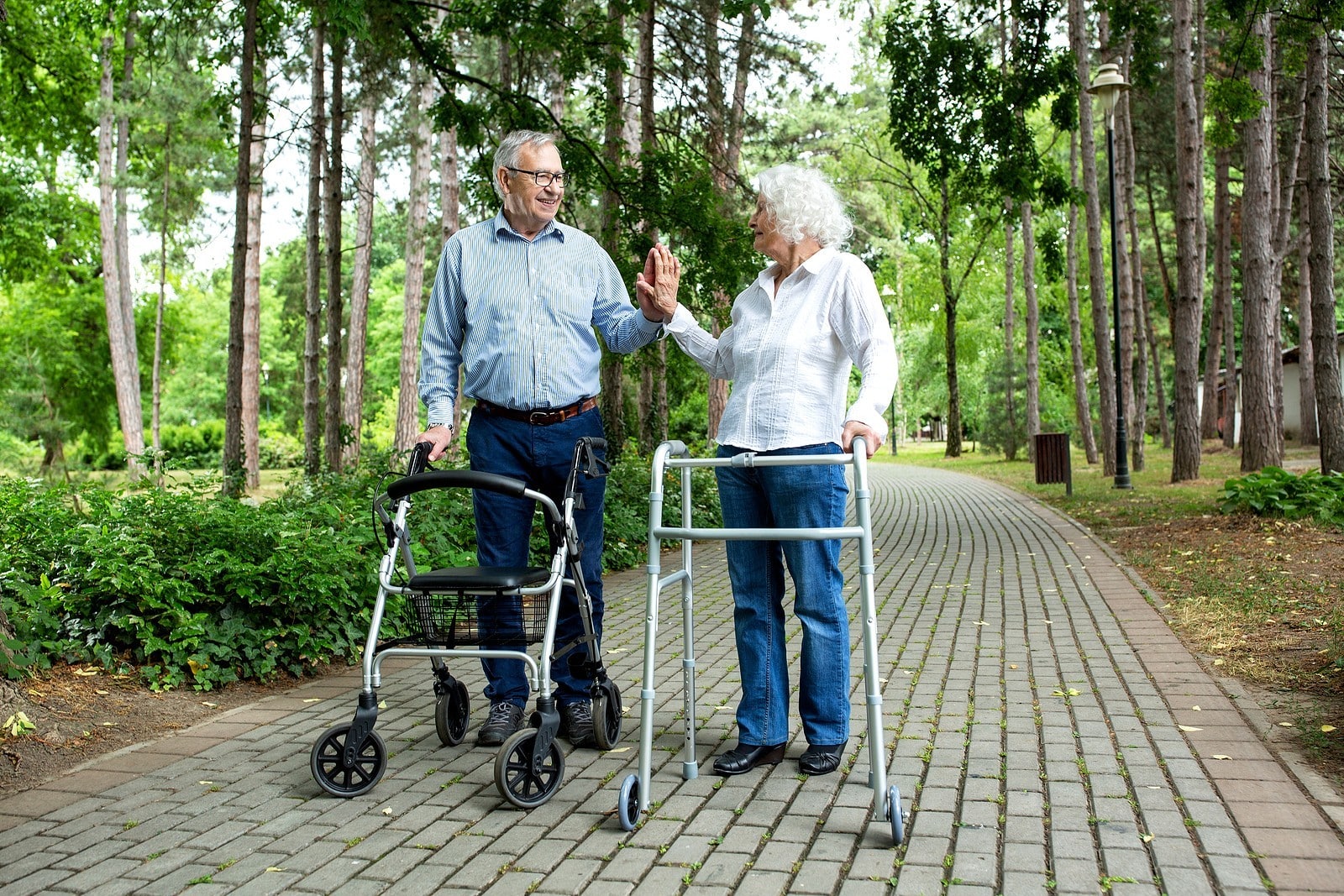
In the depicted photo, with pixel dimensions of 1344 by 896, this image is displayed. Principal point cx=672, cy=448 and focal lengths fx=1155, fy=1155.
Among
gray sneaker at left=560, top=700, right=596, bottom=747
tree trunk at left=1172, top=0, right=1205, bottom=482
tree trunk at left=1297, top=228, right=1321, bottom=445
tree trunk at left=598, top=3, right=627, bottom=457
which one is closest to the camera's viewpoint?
gray sneaker at left=560, top=700, right=596, bottom=747

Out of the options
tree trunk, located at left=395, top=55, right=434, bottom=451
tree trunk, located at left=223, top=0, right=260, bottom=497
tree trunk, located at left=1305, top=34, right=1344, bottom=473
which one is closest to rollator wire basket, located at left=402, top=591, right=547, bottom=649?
tree trunk, located at left=223, top=0, right=260, bottom=497

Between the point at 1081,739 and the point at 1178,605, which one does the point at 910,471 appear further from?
the point at 1081,739

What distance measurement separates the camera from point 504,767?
386cm

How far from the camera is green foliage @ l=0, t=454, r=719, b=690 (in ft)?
18.7

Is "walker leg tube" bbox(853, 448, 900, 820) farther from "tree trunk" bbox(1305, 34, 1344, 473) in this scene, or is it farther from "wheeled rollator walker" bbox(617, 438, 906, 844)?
"tree trunk" bbox(1305, 34, 1344, 473)

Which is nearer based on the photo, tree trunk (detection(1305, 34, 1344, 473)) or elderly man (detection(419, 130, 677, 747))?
elderly man (detection(419, 130, 677, 747))

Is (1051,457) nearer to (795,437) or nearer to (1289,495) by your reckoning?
(1289,495)

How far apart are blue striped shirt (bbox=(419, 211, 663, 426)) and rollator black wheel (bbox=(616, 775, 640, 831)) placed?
5.02ft

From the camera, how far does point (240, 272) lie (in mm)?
10406

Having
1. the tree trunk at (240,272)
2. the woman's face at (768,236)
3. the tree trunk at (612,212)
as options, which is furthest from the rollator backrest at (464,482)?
the tree trunk at (240,272)

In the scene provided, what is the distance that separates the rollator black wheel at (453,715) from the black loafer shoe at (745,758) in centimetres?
114

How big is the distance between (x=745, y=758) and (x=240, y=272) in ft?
25.7

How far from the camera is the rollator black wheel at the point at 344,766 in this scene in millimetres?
4027

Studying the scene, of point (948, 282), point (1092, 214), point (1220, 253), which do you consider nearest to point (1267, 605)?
point (1092, 214)
